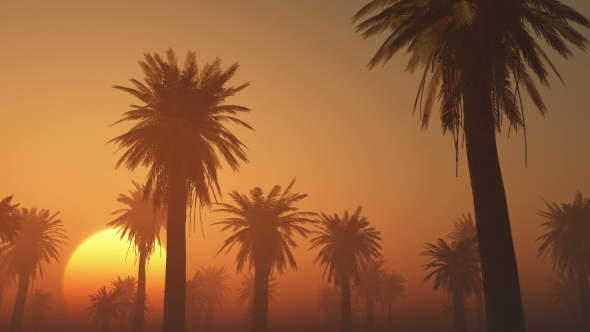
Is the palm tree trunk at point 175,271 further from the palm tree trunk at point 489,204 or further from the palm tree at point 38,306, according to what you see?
the palm tree at point 38,306

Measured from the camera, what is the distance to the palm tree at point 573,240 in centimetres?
5712

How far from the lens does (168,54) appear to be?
2839cm

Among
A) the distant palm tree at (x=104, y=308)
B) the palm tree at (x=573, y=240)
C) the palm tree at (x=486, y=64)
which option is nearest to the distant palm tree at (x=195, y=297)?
the distant palm tree at (x=104, y=308)

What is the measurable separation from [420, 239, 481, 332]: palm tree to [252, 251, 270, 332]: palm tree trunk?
17.6 meters

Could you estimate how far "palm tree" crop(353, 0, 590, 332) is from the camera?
13.9m

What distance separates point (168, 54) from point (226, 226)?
23870 mm

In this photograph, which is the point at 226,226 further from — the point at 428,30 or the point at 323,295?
the point at 323,295

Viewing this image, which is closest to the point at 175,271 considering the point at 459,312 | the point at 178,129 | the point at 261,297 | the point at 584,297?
the point at 178,129

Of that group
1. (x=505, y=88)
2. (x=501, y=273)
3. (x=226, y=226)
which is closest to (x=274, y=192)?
(x=226, y=226)

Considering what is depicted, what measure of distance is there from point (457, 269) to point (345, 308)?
1288 centimetres

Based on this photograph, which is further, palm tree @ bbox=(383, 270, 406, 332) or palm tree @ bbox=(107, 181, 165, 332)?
palm tree @ bbox=(383, 270, 406, 332)

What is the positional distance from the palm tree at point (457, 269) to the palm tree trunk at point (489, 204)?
4115 centimetres

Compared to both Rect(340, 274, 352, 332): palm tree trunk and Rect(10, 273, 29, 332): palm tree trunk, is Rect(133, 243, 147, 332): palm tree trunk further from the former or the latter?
Rect(340, 274, 352, 332): palm tree trunk

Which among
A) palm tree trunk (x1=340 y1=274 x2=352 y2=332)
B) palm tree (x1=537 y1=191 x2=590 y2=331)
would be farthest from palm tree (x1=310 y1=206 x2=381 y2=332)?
palm tree (x1=537 y1=191 x2=590 y2=331)
